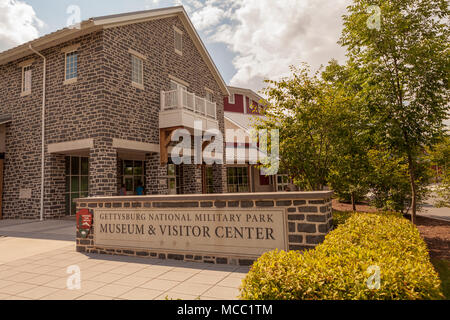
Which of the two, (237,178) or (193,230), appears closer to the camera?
(193,230)

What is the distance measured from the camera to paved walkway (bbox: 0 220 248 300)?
14.6ft

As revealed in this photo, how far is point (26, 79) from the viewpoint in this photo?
15219 mm

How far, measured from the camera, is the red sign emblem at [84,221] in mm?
7582

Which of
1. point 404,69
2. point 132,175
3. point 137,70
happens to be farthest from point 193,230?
point 132,175

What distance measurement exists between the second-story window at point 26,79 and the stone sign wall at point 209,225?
36.0ft

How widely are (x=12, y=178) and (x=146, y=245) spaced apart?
41.1 ft

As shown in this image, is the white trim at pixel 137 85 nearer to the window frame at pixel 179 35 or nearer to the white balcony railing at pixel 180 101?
the white balcony railing at pixel 180 101

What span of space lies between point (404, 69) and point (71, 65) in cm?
1366

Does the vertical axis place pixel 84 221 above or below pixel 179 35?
below

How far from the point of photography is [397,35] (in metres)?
8.42

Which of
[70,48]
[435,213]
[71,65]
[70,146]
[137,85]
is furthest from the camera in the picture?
[435,213]

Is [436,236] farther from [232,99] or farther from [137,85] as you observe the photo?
[232,99]

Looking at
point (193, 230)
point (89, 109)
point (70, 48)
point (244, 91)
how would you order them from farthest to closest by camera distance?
point (244, 91), point (70, 48), point (89, 109), point (193, 230)
